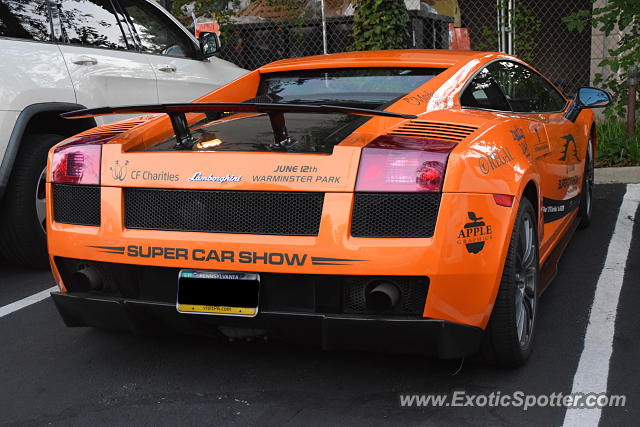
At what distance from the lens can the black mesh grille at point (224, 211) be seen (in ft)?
9.12

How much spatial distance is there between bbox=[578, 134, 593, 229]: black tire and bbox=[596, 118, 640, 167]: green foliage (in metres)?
2.47

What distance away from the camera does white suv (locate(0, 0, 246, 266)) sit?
15.5ft

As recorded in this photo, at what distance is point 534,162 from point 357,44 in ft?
24.2

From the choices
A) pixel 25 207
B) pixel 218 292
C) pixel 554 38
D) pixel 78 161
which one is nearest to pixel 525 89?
pixel 218 292

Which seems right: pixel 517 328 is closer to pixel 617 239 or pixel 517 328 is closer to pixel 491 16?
pixel 617 239

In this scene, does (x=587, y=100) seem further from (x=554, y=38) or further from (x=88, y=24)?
(x=554, y=38)

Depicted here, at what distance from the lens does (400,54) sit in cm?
418

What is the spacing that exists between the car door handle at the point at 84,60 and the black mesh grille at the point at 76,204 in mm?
2329

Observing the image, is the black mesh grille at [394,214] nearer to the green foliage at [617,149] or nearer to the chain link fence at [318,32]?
the green foliage at [617,149]

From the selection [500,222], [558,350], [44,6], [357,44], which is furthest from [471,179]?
[357,44]

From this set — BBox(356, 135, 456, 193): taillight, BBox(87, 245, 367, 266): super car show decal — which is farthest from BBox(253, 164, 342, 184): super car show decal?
BBox(87, 245, 367, 266): super car show decal

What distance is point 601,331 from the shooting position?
366 centimetres

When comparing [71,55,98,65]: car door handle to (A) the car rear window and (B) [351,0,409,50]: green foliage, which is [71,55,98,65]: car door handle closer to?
(A) the car rear window

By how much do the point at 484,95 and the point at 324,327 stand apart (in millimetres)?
1680
